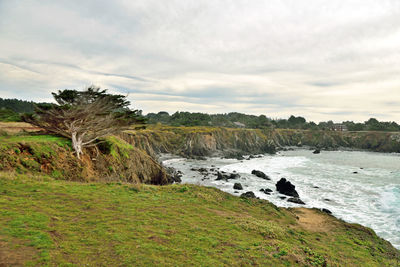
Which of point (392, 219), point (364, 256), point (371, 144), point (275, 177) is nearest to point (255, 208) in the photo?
point (364, 256)

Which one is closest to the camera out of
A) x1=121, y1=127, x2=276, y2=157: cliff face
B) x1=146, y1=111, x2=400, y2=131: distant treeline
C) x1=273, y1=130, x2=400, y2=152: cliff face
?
x1=121, y1=127, x2=276, y2=157: cliff face

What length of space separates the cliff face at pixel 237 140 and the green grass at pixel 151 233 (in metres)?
32.8

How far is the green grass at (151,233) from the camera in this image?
5625mm

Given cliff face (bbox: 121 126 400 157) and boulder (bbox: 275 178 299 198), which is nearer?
boulder (bbox: 275 178 299 198)

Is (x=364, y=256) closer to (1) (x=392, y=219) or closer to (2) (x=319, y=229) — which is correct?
(2) (x=319, y=229)

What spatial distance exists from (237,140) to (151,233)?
240ft

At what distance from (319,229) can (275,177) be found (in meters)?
24.9

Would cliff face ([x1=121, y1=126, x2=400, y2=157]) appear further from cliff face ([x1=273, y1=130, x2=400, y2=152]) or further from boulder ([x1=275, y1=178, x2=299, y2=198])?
boulder ([x1=275, y1=178, x2=299, y2=198])

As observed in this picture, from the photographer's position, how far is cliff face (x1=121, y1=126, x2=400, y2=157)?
6031 centimetres

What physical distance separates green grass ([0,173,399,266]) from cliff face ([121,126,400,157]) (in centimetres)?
3276

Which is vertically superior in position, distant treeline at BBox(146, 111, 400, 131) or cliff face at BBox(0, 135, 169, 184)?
distant treeline at BBox(146, 111, 400, 131)

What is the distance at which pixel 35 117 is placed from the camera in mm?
16484

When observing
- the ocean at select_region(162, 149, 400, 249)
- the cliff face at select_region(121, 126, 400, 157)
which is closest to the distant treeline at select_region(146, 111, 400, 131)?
the cliff face at select_region(121, 126, 400, 157)

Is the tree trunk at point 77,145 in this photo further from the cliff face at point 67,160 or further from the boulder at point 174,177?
the boulder at point 174,177
